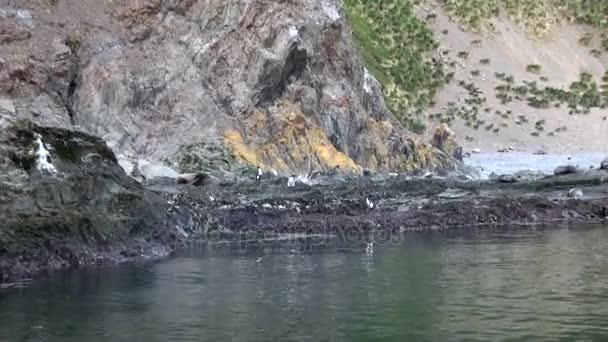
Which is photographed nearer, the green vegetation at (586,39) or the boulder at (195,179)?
the boulder at (195,179)

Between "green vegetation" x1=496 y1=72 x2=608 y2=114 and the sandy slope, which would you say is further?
"green vegetation" x1=496 y1=72 x2=608 y2=114

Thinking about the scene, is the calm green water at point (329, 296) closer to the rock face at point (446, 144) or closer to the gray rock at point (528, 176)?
the gray rock at point (528, 176)

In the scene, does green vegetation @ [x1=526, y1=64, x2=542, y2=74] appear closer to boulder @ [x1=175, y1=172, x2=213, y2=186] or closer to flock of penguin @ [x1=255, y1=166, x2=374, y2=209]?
flock of penguin @ [x1=255, y1=166, x2=374, y2=209]

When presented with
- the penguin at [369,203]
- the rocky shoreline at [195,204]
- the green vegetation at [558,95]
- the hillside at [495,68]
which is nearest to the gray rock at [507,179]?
the rocky shoreline at [195,204]

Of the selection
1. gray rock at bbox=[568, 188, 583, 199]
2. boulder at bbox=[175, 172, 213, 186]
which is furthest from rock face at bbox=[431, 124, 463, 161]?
boulder at bbox=[175, 172, 213, 186]

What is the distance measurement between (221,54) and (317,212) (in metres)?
16.5

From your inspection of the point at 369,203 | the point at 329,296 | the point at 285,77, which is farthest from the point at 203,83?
the point at 329,296

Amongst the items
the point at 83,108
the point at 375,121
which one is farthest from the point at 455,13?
the point at 83,108

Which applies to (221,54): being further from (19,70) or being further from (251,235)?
(251,235)

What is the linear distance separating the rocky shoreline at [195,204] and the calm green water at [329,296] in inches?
44.2

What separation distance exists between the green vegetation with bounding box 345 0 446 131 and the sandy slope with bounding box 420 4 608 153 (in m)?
1.43

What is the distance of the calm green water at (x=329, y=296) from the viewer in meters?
14.1

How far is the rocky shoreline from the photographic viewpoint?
20.3m

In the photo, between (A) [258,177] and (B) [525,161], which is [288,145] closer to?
(A) [258,177]
